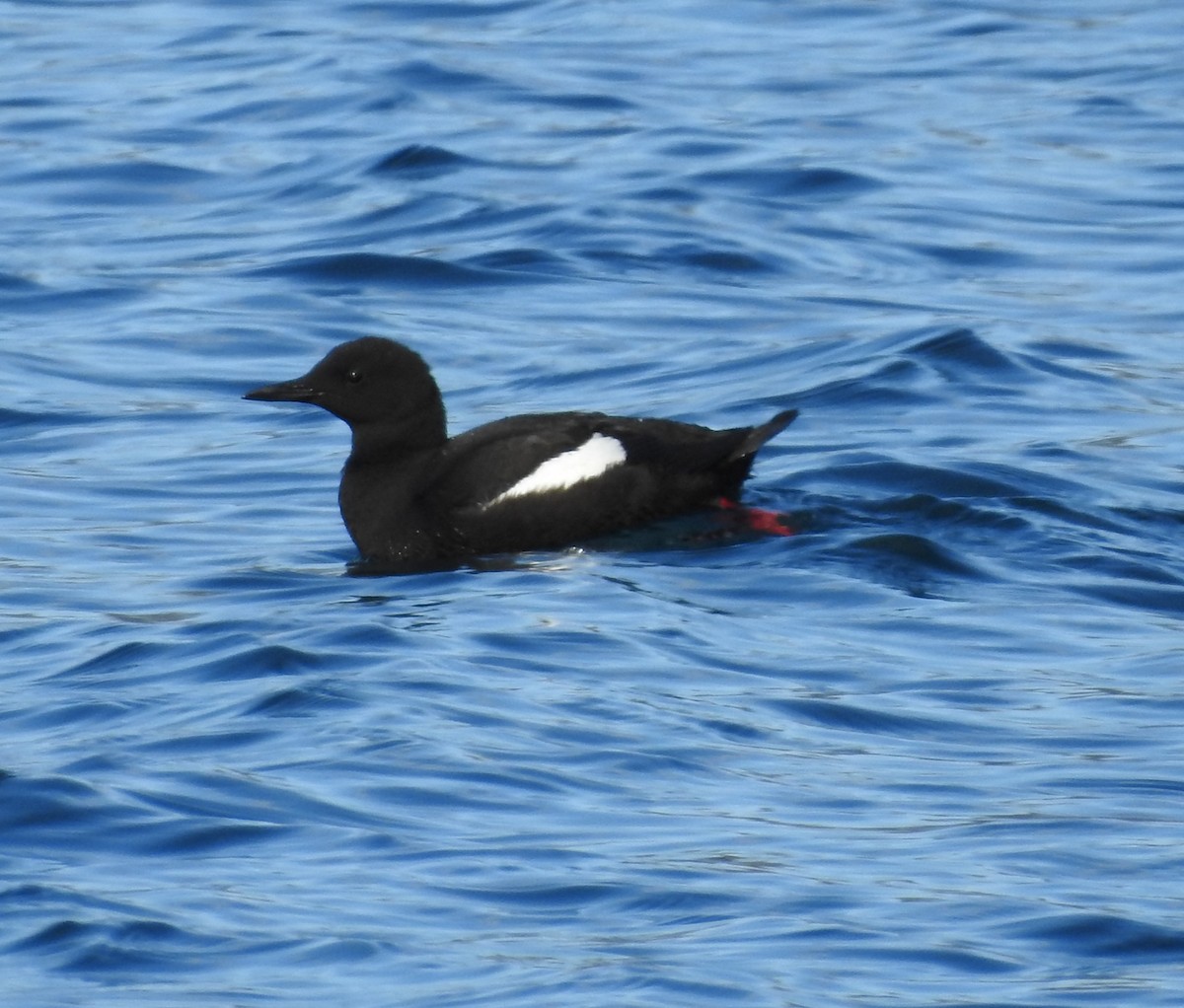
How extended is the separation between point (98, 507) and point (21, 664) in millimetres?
2315

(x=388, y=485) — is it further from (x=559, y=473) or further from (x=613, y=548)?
(x=613, y=548)

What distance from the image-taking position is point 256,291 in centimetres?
1355

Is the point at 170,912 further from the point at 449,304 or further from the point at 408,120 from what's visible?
the point at 408,120

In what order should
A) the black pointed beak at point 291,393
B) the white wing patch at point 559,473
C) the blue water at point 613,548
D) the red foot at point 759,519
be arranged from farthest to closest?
the black pointed beak at point 291,393 → the red foot at point 759,519 → the white wing patch at point 559,473 → the blue water at point 613,548

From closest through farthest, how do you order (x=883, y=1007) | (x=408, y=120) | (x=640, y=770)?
(x=883, y=1007), (x=640, y=770), (x=408, y=120)

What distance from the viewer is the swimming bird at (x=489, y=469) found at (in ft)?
29.8

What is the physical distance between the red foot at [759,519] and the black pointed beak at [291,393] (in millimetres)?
1595

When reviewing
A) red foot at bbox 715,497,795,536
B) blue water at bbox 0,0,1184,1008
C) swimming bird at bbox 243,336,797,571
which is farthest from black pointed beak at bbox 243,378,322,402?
red foot at bbox 715,497,795,536

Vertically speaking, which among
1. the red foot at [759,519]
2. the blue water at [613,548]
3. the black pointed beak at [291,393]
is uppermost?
the black pointed beak at [291,393]

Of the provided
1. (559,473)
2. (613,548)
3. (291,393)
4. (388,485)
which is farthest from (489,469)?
(291,393)

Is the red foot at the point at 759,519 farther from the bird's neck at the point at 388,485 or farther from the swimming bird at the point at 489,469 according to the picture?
the bird's neck at the point at 388,485

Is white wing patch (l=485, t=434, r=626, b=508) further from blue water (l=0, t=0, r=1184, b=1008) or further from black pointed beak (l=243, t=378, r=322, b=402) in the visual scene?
black pointed beak (l=243, t=378, r=322, b=402)

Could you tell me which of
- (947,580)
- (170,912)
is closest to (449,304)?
(947,580)

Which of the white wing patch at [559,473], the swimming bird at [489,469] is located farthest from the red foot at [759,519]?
the white wing patch at [559,473]
